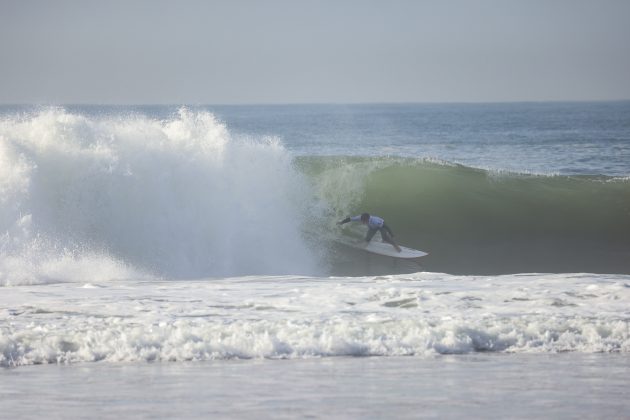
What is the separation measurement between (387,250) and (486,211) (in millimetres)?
5646

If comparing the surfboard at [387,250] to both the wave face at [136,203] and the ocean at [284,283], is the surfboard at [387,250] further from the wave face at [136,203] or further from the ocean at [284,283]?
the wave face at [136,203]

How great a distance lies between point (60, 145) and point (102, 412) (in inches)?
439

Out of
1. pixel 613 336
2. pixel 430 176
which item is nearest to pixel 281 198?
pixel 430 176

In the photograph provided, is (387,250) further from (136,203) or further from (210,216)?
(136,203)

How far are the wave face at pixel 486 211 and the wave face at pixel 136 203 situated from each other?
6.84 feet

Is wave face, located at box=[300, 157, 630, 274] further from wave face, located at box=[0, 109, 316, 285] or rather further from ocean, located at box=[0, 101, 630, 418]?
wave face, located at box=[0, 109, 316, 285]

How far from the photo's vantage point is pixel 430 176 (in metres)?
25.1

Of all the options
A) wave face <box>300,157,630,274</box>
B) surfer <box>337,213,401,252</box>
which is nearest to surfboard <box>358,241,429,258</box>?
surfer <box>337,213,401,252</box>

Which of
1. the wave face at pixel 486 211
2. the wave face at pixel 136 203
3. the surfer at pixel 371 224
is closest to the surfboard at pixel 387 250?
the surfer at pixel 371 224

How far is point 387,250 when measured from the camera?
1689cm

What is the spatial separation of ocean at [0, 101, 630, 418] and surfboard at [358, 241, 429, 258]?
0.16 meters

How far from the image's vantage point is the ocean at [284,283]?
7.84 meters

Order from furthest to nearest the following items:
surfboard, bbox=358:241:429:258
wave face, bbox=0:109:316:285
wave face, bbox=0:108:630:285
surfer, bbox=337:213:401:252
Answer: surfer, bbox=337:213:401:252
surfboard, bbox=358:241:429:258
wave face, bbox=0:108:630:285
wave face, bbox=0:109:316:285

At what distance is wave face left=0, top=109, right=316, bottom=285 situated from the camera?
15391 mm
